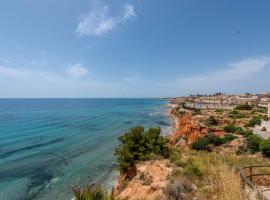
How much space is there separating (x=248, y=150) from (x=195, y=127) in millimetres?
9766

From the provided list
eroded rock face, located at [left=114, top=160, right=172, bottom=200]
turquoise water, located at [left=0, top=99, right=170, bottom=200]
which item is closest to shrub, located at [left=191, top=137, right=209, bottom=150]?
turquoise water, located at [left=0, top=99, right=170, bottom=200]

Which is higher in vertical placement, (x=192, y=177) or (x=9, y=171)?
(x=192, y=177)

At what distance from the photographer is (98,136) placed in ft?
121

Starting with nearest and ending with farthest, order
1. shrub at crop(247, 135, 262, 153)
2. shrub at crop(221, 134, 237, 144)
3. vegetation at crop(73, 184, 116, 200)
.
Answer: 1. vegetation at crop(73, 184, 116, 200)
2. shrub at crop(247, 135, 262, 153)
3. shrub at crop(221, 134, 237, 144)

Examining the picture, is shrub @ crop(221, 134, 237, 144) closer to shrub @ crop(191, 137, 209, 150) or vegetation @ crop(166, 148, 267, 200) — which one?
shrub @ crop(191, 137, 209, 150)

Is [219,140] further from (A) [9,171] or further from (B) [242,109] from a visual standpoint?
(B) [242,109]

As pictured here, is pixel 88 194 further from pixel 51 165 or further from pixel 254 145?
pixel 254 145

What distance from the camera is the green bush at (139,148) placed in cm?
1583

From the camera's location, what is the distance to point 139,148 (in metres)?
16.5

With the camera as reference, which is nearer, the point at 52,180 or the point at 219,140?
the point at 52,180

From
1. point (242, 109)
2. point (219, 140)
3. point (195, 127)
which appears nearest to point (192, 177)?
point (219, 140)

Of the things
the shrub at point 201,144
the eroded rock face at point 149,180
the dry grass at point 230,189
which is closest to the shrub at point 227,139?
the shrub at point 201,144

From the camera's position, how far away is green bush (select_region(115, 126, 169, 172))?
623 inches

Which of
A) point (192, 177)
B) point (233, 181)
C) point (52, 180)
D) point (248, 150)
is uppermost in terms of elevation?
point (233, 181)
